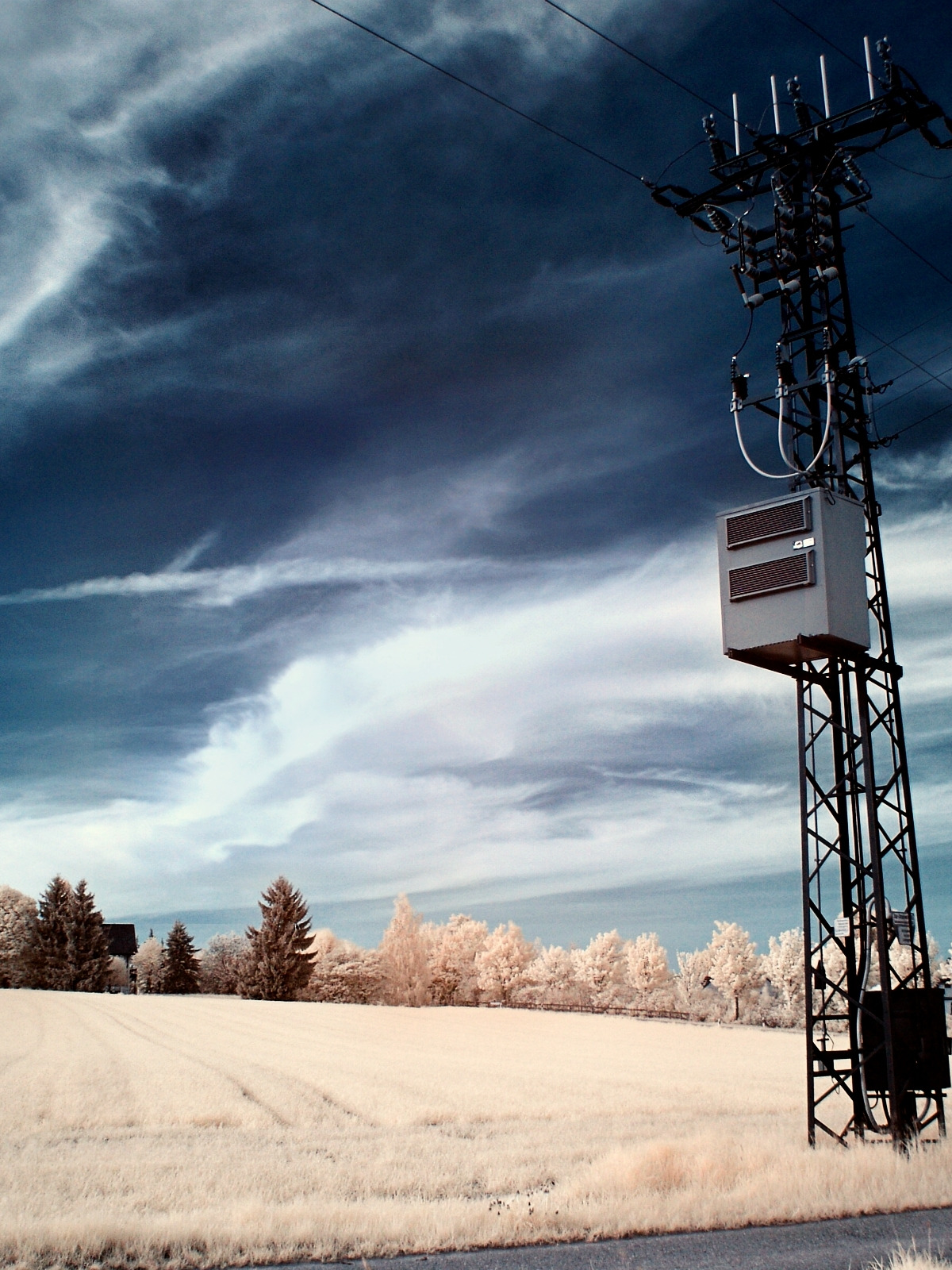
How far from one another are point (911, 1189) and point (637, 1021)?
55.1 m

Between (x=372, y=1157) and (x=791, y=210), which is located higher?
(x=791, y=210)

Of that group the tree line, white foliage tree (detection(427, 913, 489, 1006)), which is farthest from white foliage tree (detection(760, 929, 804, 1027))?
white foliage tree (detection(427, 913, 489, 1006))

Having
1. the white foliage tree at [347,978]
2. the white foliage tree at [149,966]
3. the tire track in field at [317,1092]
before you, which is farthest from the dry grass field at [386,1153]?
the white foliage tree at [149,966]

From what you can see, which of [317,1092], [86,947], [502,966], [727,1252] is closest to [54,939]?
[86,947]

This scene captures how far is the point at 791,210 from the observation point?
61.3 ft

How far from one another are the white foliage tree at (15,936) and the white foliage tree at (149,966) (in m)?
14.1

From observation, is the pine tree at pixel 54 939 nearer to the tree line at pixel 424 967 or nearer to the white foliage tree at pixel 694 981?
the tree line at pixel 424 967

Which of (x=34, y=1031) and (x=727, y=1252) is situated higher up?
(x=727, y=1252)

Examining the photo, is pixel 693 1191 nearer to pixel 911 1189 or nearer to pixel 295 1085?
pixel 911 1189

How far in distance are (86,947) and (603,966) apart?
4874 cm

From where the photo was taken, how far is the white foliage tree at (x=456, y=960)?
101250 mm

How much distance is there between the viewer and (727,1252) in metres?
10.6

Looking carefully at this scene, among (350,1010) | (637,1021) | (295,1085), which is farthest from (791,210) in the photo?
(350,1010)

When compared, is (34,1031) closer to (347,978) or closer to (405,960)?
(405,960)
